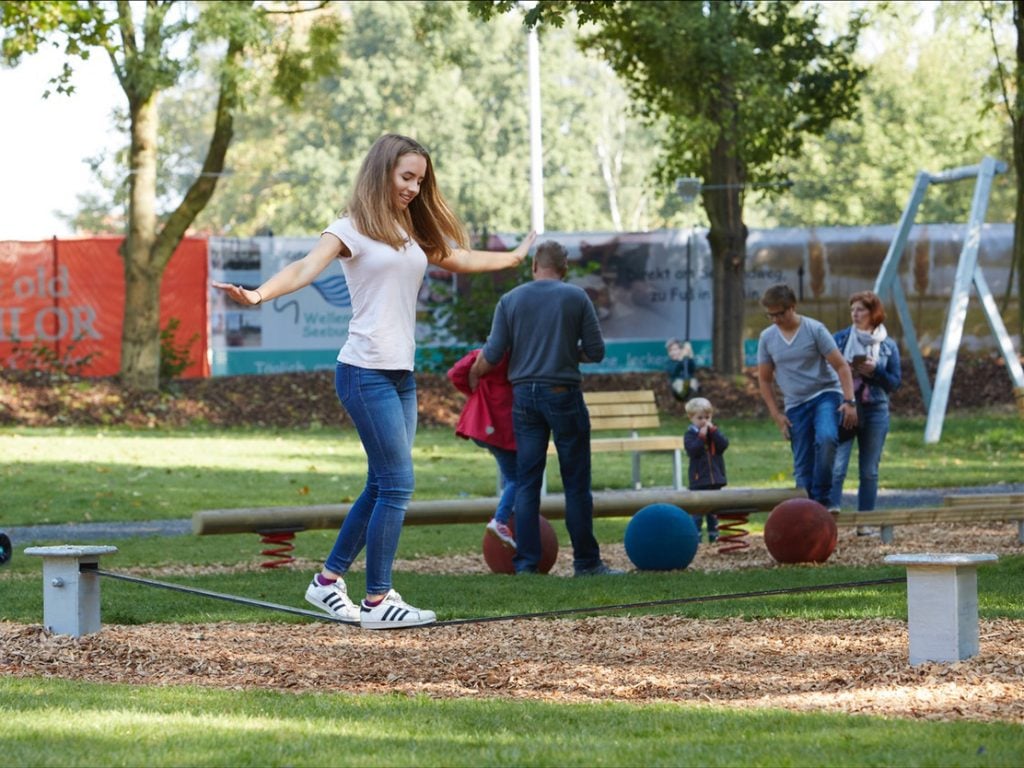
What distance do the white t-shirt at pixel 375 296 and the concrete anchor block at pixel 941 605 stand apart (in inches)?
85.2

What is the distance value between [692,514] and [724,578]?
5.49 ft

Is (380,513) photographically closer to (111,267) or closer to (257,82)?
(257,82)

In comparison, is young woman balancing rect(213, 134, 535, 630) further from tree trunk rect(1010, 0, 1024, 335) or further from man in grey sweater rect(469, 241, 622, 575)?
tree trunk rect(1010, 0, 1024, 335)

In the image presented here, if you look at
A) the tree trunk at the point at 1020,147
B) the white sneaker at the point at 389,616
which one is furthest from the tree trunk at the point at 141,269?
the white sneaker at the point at 389,616

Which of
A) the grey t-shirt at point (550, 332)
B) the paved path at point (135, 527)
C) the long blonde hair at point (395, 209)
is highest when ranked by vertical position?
the long blonde hair at point (395, 209)

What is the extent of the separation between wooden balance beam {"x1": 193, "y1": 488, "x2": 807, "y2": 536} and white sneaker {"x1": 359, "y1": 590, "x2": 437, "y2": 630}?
3049 mm

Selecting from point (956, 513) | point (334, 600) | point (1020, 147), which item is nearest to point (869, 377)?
point (956, 513)

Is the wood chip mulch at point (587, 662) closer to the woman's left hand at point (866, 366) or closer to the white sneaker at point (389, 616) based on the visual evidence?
the white sneaker at point (389, 616)

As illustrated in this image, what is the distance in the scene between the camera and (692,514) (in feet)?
35.2

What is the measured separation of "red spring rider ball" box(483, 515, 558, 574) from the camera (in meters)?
9.70

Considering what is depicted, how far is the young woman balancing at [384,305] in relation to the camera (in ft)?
21.3

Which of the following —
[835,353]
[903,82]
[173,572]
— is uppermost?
[903,82]

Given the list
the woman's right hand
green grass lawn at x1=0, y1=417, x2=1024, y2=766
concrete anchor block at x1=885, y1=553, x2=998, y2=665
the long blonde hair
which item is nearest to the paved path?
green grass lawn at x1=0, y1=417, x2=1024, y2=766

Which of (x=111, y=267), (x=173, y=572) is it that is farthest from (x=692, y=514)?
(x=111, y=267)
